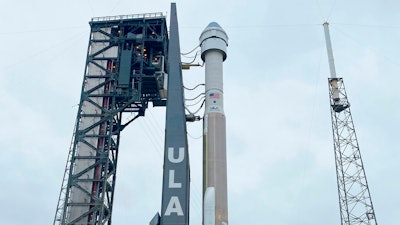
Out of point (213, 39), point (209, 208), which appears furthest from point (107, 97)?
point (209, 208)

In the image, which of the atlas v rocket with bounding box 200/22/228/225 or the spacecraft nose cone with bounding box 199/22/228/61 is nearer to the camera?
the atlas v rocket with bounding box 200/22/228/225

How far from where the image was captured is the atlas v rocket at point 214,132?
38.8 m

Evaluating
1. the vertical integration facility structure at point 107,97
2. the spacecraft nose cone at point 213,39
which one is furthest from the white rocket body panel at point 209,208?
the vertical integration facility structure at point 107,97

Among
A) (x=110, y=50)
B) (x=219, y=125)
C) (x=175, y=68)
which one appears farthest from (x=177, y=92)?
(x=110, y=50)

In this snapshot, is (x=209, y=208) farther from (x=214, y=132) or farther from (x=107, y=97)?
(x=107, y=97)

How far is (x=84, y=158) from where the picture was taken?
190ft

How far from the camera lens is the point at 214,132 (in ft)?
137

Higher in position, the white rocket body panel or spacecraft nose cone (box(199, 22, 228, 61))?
spacecraft nose cone (box(199, 22, 228, 61))

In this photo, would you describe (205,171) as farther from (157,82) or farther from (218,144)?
(157,82)

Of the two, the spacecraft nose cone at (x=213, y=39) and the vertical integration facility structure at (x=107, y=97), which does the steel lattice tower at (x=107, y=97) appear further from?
the spacecraft nose cone at (x=213, y=39)

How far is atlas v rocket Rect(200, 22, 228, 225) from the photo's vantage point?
38.8m

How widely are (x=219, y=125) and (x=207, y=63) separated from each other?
669 cm

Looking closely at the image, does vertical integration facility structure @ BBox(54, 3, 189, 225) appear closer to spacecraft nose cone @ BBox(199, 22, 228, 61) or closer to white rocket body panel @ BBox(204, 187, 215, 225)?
spacecraft nose cone @ BBox(199, 22, 228, 61)

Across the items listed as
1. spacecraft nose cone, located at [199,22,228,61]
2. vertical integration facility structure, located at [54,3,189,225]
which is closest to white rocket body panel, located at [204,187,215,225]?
spacecraft nose cone, located at [199,22,228,61]
